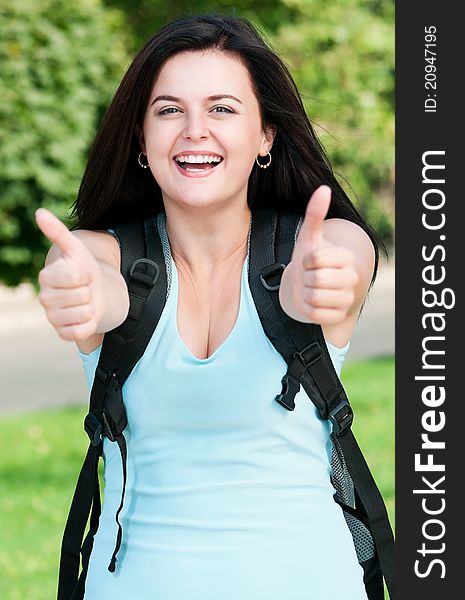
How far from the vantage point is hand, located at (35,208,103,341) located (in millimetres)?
2008

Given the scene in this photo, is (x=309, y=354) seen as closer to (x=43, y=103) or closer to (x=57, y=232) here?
(x=57, y=232)

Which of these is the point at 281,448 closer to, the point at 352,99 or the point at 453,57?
the point at 453,57

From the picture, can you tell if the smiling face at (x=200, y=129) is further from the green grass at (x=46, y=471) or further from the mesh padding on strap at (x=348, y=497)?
the green grass at (x=46, y=471)

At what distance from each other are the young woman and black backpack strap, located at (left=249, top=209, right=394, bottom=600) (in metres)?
0.03

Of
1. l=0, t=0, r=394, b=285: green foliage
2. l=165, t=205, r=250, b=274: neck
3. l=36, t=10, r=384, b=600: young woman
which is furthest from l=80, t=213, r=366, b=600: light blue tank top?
l=0, t=0, r=394, b=285: green foliage

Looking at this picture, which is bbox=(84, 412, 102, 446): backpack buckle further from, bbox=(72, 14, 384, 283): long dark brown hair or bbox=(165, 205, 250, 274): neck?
bbox=(72, 14, 384, 283): long dark brown hair

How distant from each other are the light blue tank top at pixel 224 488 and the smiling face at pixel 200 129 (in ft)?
0.88

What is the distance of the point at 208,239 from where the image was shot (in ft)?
8.14

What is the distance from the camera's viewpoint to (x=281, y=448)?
2.26 metres

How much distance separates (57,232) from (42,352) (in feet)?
40.9

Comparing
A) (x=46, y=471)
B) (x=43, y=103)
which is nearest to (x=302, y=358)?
(x=46, y=471)

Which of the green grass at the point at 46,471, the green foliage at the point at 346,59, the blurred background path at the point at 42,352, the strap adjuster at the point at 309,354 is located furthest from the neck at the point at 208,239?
the green foliage at the point at 346,59

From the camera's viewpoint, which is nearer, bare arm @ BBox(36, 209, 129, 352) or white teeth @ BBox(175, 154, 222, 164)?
bare arm @ BBox(36, 209, 129, 352)

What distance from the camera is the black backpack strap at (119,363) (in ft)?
7.48
